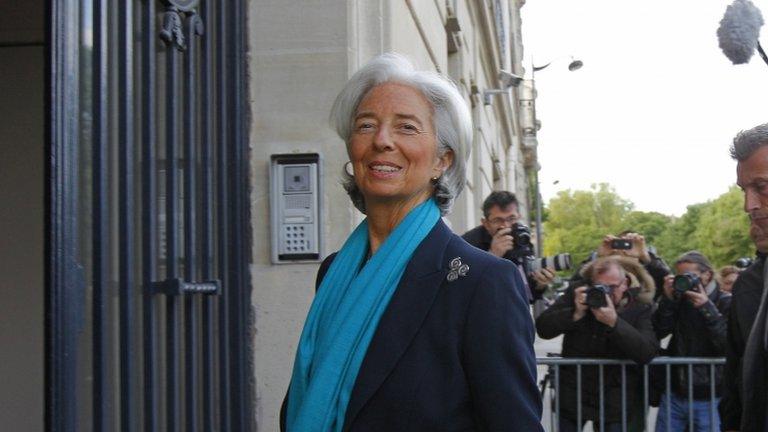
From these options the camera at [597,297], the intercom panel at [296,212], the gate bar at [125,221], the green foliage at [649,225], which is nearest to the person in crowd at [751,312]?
the camera at [597,297]

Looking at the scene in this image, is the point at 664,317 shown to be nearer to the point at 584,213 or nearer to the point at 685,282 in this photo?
the point at 685,282

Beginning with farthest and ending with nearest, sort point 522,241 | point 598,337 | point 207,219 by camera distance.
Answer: point 598,337
point 522,241
point 207,219

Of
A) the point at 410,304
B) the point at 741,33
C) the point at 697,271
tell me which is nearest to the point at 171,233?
the point at 410,304

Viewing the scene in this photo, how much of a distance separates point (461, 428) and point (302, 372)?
16.7 inches

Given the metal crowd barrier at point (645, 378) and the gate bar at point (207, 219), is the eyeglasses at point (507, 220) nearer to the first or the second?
the metal crowd barrier at point (645, 378)

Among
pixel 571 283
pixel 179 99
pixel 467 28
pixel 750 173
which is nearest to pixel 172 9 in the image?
pixel 179 99

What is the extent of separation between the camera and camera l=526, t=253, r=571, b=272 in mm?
5551

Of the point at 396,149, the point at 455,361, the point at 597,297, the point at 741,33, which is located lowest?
the point at 597,297

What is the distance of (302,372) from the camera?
2236 millimetres

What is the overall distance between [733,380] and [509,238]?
6.32ft

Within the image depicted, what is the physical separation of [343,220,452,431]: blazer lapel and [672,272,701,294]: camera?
3.81m

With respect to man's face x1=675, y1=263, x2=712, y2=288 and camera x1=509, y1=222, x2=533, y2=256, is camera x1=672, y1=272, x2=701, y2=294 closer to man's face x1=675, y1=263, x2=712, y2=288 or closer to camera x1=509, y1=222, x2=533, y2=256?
man's face x1=675, y1=263, x2=712, y2=288

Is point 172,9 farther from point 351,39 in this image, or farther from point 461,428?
point 461,428

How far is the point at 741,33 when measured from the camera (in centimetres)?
498
